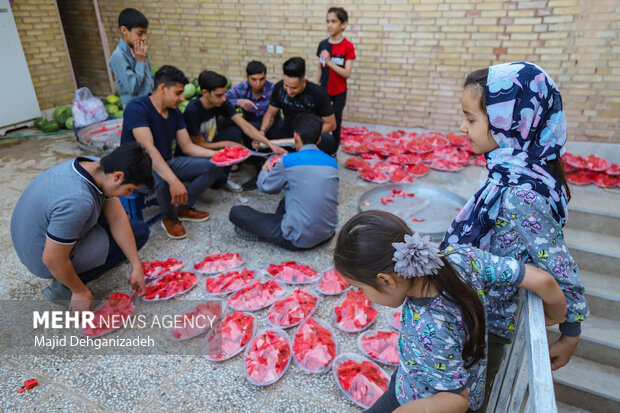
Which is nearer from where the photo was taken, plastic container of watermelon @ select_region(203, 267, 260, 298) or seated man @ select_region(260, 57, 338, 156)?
plastic container of watermelon @ select_region(203, 267, 260, 298)

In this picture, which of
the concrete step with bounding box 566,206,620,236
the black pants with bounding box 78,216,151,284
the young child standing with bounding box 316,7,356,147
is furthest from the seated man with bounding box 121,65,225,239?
the concrete step with bounding box 566,206,620,236

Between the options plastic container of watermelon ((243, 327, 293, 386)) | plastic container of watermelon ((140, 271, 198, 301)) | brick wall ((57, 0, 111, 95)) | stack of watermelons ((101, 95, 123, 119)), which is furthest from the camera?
brick wall ((57, 0, 111, 95))

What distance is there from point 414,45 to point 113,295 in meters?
5.56

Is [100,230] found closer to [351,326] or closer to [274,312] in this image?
[274,312]

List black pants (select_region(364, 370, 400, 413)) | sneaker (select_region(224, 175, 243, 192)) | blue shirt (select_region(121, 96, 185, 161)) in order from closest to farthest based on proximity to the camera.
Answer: black pants (select_region(364, 370, 400, 413)) → blue shirt (select_region(121, 96, 185, 161)) → sneaker (select_region(224, 175, 243, 192))

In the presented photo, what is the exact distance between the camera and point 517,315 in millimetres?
1570

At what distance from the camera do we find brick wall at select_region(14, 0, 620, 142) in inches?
209

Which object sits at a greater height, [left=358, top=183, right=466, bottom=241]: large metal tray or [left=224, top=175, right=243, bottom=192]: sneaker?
[left=224, top=175, right=243, bottom=192]: sneaker

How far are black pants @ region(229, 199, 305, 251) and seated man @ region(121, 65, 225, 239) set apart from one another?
1.80 feet

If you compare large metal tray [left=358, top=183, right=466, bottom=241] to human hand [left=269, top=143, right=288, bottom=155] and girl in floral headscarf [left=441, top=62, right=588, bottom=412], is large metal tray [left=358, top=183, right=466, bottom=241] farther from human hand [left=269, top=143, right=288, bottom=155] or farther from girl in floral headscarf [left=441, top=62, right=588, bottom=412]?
girl in floral headscarf [left=441, top=62, right=588, bottom=412]

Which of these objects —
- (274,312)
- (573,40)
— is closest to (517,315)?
(274,312)

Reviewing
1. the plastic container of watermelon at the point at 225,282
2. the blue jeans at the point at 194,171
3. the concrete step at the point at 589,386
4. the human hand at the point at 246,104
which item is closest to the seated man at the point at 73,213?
the plastic container of watermelon at the point at 225,282

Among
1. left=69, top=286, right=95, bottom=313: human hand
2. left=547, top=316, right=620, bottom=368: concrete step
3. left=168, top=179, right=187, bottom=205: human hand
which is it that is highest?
left=168, top=179, right=187, bottom=205: human hand

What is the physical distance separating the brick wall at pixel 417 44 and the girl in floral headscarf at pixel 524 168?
5.05 metres
